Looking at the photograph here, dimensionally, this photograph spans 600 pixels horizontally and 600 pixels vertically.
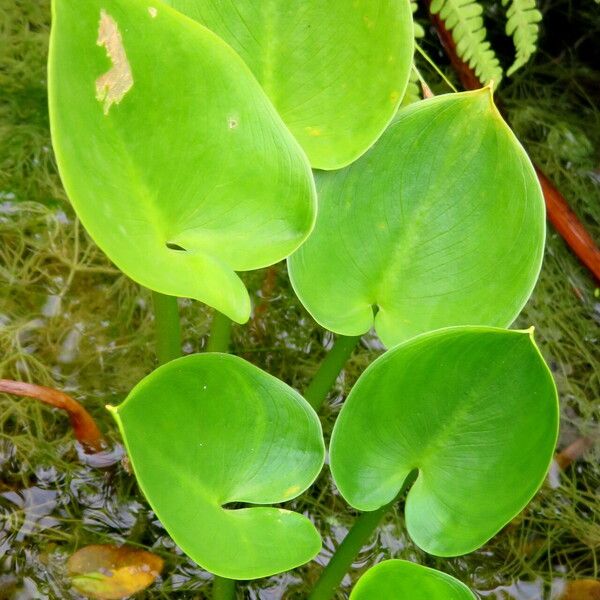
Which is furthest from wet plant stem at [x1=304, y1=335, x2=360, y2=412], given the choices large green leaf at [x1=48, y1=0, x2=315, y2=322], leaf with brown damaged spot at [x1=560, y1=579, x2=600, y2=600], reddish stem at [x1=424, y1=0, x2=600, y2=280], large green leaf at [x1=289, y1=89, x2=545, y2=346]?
reddish stem at [x1=424, y1=0, x2=600, y2=280]

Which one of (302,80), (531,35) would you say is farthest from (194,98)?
(531,35)

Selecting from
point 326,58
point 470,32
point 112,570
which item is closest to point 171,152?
point 326,58

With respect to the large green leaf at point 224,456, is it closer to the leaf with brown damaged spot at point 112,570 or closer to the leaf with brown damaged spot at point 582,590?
the leaf with brown damaged spot at point 112,570

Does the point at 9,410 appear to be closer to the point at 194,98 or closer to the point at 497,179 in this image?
the point at 194,98

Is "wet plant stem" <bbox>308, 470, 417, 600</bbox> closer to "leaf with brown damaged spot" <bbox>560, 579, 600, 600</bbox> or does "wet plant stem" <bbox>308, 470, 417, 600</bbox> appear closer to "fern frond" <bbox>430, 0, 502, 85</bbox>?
"leaf with brown damaged spot" <bbox>560, 579, 600, 600</bbox>

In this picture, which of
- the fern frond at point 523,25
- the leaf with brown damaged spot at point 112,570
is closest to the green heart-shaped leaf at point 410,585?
the leaf with brown damaged spot at point 112,570
